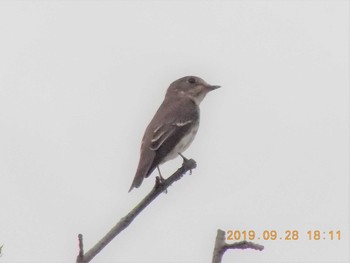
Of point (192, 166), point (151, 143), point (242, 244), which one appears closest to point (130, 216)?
point (242, 244)

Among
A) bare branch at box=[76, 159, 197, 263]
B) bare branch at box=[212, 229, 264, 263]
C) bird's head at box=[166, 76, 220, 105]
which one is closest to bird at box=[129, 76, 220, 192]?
bird's head at box=[166, 76, 220, 105]

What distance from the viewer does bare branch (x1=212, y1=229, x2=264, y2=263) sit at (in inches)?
158

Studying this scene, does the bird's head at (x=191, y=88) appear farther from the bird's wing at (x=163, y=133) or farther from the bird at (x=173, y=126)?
the bird's wing at (x=163, y=133)

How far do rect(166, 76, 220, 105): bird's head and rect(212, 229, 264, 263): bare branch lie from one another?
7.67m

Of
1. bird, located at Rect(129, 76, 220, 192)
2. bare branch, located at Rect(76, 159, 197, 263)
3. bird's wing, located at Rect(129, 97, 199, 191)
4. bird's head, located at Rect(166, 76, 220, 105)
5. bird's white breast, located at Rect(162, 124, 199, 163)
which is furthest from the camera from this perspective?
bird's head, located at Rect(166, 76, 220, 105)

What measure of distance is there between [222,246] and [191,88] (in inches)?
A: 324

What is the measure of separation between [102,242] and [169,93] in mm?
8512

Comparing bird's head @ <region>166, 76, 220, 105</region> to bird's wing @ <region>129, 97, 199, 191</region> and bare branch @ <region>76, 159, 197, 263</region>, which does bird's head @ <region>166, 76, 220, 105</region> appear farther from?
bare branch @ <region>76, 159, 197, 263</region>

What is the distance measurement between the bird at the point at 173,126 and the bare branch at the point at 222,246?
3.39 meters

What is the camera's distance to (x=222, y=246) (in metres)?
4.18

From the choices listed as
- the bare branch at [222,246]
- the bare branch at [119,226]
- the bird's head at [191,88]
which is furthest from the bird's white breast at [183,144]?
the bare branch at [222,246]

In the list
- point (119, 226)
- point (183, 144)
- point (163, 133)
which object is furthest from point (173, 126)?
point (119, 226)

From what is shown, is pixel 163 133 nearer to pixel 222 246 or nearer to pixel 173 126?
pixel 173 126

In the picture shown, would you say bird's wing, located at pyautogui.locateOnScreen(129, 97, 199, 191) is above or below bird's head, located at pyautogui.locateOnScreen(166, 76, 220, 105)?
below
